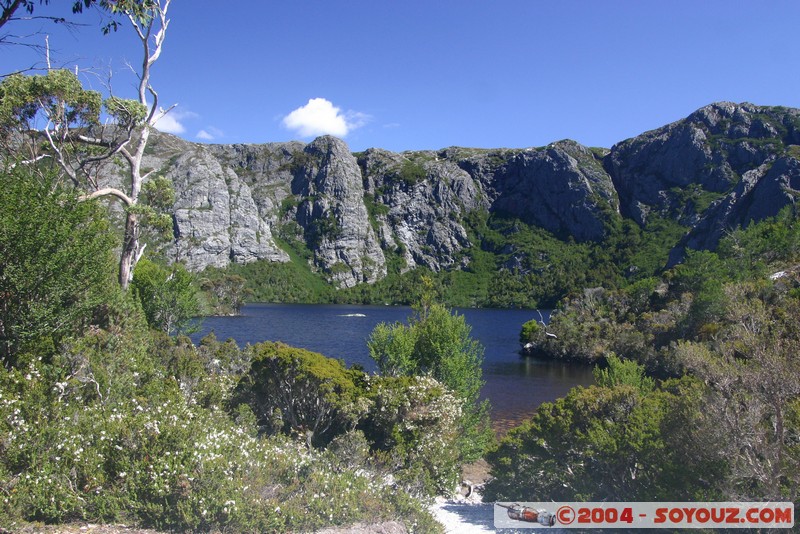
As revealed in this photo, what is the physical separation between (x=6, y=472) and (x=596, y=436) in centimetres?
1465

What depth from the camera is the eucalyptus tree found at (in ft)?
54.6

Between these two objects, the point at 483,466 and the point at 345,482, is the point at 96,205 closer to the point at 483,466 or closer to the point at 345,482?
the point at 345,482

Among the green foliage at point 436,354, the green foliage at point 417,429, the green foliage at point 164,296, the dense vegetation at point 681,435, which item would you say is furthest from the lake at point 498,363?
the green foliage at point 164,296

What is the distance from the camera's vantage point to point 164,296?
42844mm

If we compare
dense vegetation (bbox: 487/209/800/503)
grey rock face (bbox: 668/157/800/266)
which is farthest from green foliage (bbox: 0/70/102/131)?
grey rock face (bbox: 668/157/800/266)

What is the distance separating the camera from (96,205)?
53.2 feet

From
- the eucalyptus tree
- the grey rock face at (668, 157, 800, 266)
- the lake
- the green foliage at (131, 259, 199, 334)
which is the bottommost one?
the lake

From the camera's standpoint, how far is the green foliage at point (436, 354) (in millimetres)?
24484

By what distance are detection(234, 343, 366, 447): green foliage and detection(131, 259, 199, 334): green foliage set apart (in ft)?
77.2

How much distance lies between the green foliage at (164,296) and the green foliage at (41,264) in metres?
25.8

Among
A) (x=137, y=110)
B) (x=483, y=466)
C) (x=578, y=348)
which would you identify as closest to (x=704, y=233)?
(x=578, y=348)

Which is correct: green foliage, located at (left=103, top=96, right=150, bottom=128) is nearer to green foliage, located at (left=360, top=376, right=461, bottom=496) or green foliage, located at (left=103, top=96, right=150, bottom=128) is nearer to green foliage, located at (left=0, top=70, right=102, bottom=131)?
green foliage, located at (left=0, top=70, right=102, bottom=131)

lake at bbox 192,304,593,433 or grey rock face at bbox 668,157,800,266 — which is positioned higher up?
grey rock face at bbox 668,157,800,266

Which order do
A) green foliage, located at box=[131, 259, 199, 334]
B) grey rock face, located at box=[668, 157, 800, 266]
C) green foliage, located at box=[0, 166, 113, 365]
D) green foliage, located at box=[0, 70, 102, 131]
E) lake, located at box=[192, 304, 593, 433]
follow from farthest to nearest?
grey rock face, located at box=[668, 157, 800, 266] < lake, located at box=[192, 304, 593, 433] < green foliage, located at box=[131, 259, 199, 334] < green foliage, located at box=[0, 70, 102, 131] < green foliage, located at box=[0, 166, 113, 365]
